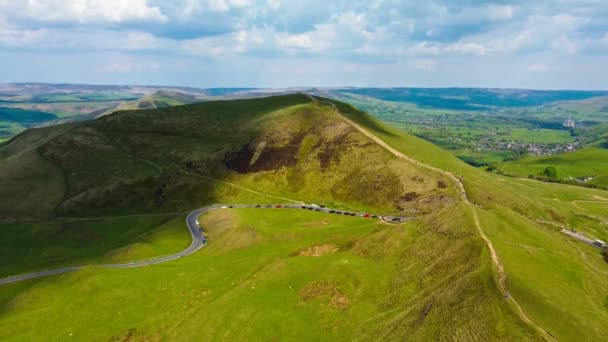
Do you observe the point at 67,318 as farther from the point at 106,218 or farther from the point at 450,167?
the point at 450,167

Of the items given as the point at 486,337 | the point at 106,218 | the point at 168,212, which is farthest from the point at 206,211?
the point at 486,337

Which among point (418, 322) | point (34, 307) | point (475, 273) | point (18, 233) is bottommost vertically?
point (18, 233)

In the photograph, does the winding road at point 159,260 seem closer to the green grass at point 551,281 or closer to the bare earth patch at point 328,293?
the bare earth patch at point 328,293

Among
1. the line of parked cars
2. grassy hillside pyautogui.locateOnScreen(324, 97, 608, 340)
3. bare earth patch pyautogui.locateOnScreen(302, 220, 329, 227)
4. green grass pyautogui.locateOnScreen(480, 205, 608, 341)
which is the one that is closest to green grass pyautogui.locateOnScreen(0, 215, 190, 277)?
the line of parked cars

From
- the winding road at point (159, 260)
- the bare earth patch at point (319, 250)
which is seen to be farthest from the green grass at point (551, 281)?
the winding road at point (159, 260)

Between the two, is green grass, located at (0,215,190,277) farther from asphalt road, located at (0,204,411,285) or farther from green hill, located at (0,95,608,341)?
asphalt road, located at (0,204,411,285)

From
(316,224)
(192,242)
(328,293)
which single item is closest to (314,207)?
(316,224)
